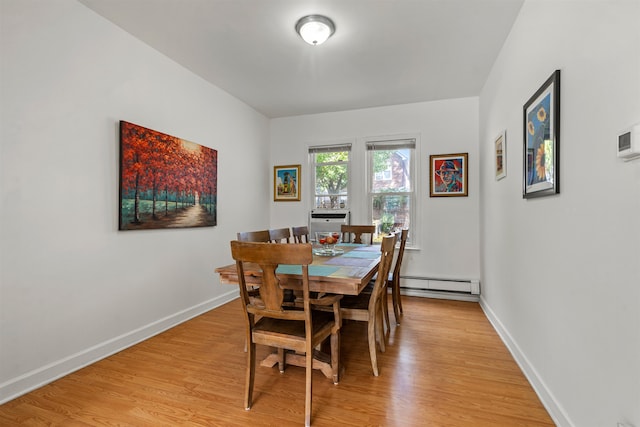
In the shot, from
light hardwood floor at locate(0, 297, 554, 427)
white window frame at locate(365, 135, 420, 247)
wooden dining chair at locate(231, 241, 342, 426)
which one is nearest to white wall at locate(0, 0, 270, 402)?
light hardwood floor at locate(0, 297, 554, 427)

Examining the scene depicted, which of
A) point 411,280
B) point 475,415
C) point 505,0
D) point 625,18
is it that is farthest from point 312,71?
point 475,415

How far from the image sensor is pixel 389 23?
97.2 inches

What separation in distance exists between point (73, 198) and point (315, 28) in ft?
7.31

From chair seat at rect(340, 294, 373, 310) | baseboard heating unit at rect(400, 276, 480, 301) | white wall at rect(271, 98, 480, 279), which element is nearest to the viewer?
chair seat at rect(340, 294, 373, 310)

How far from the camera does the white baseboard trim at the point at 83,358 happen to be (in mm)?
1880

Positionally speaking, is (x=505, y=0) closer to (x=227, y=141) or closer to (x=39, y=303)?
(x=227, y=141)

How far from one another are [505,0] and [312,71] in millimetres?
1806

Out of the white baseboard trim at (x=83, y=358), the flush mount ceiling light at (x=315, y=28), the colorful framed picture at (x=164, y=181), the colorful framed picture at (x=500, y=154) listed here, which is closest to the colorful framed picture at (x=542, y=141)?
the colorful framed picture at (x=500, y=154)

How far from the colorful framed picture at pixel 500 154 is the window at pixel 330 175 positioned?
2082 mm

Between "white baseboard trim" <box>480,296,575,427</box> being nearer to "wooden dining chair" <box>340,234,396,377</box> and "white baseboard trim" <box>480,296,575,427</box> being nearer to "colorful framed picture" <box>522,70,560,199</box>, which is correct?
"wooden dining chair" <box>340,234,396,377</box>

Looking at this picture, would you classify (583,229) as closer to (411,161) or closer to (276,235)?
(276,235)

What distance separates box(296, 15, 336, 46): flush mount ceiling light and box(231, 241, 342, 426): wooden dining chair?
6.06 feet

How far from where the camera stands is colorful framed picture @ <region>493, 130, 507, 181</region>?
2.69 m

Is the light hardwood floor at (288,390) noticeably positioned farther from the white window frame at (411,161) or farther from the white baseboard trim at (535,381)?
the white window frame at (411,161)
